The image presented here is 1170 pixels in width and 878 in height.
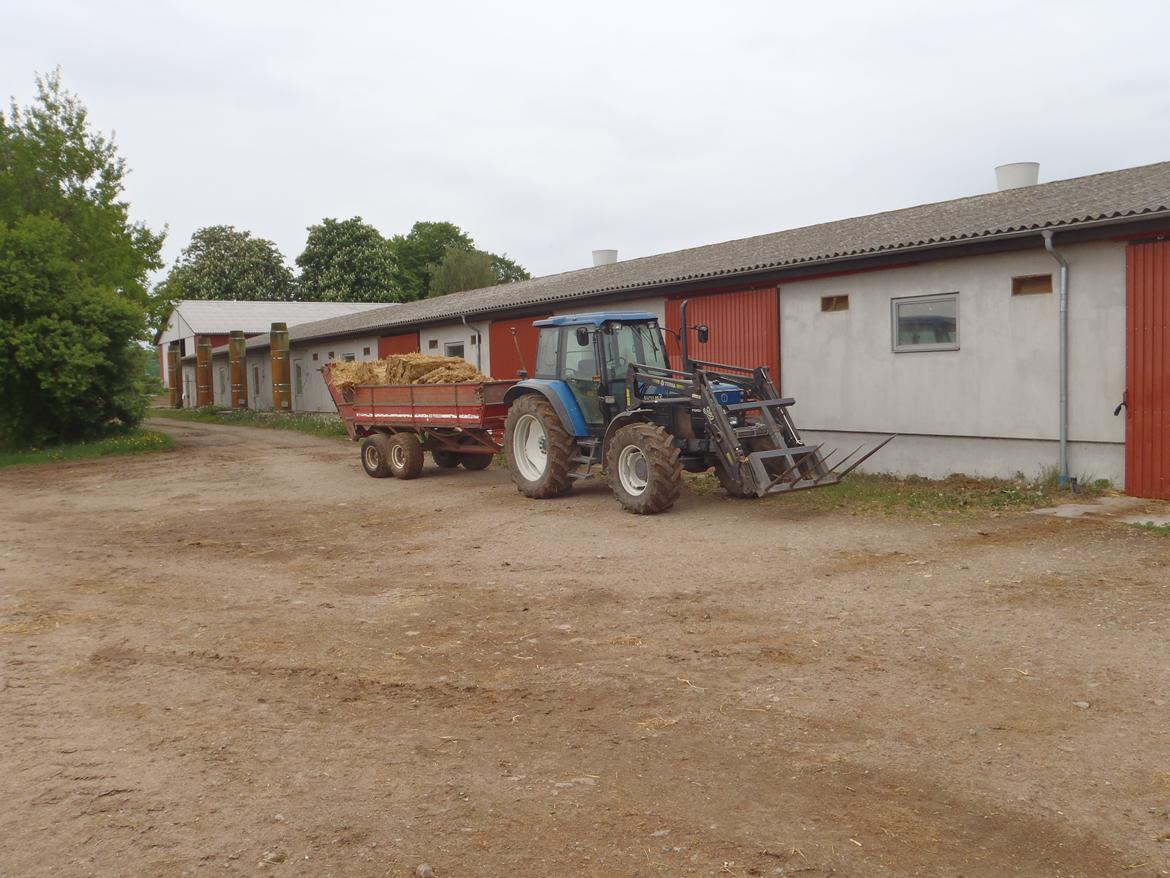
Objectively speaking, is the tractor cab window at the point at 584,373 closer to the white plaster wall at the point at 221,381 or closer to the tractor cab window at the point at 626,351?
the tractor cab window at the point at 626,351

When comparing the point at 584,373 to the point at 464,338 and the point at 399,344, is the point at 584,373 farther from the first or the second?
the point at 399,344

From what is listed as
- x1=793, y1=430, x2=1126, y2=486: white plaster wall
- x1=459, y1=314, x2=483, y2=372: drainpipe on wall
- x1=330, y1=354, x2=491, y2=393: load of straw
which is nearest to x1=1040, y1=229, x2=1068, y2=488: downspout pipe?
x1=793, y1=430, x2=1126, y2=486: white plaster wall

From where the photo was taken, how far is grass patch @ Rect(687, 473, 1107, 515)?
1091 cm

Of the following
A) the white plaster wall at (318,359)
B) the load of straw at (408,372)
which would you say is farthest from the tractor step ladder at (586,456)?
the white plaster wall at (318,359)

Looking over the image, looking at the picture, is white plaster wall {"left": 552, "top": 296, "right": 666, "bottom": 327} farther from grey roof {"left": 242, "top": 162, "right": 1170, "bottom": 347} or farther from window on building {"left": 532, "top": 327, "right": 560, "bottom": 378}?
window on building {"left": 532, "top": 327, "right": 560, "bottom": 378}

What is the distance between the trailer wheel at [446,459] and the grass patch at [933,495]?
4875mm

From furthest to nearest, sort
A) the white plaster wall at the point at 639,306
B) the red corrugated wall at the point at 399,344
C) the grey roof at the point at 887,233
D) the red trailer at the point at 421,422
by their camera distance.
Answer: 1. the red corrugated wall at the point at 399,344
2. the white plaster wall at the point at 639,306
3. the red trailer at the point at 421,422
4. the grey roof at the point at 887,233

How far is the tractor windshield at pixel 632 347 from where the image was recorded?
12023 millimetres

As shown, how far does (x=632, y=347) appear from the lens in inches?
478

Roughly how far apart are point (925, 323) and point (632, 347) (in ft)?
13.0

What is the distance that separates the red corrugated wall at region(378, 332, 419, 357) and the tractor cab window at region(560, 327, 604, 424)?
1253cm

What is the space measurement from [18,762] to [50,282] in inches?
776

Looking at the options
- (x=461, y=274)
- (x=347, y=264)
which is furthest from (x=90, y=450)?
(x=461, y=274)

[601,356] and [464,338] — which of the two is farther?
[464,338]
